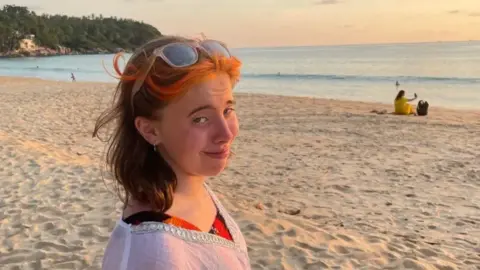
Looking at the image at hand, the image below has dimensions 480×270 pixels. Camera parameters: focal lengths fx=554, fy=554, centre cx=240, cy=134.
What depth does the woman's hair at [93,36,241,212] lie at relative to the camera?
143cm

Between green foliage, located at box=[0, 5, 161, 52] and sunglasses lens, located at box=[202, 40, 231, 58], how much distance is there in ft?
424

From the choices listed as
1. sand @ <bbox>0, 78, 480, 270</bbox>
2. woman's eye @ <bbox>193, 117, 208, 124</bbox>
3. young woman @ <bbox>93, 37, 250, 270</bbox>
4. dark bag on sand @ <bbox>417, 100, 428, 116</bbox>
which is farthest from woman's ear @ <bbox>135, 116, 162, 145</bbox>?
dark bag on sand @ <bbox>417, 100, 428, 116</bbox>

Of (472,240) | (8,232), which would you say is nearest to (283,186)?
(472,240)

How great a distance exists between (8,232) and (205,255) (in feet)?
14.4

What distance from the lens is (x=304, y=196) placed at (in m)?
7.27

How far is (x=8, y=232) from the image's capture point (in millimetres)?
5227

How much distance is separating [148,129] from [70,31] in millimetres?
169548

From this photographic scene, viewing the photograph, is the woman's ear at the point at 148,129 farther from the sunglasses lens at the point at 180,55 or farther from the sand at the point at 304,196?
the sand at the point at 304,196

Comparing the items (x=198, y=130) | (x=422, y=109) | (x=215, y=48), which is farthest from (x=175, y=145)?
(x=422, y=109)

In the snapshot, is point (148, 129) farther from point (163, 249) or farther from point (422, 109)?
point (422, 109)

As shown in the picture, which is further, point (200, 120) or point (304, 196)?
point (304, 196)

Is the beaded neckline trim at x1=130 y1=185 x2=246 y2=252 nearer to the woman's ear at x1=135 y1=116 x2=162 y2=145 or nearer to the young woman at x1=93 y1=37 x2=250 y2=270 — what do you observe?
the young woman at x1=93 y1=37 x2=250 y2=270

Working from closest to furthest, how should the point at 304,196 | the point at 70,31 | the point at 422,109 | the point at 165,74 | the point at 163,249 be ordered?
the point at 163,249, the point at 165,74, the point at 304,196, the point at 422,109, the point at 70,31

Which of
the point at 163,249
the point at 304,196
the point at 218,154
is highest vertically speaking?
the point at 218,154
